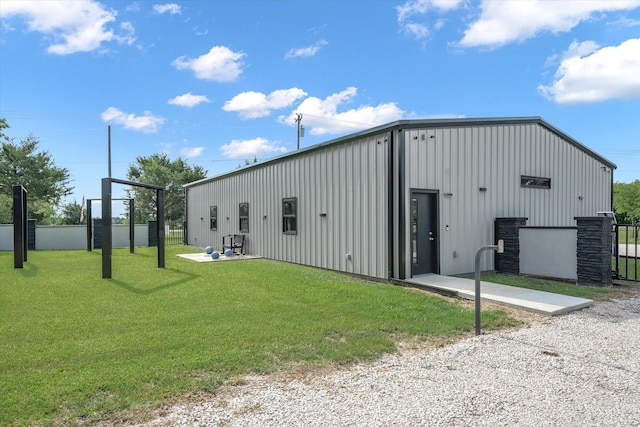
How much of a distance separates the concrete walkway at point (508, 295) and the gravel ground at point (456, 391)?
1.39 meters

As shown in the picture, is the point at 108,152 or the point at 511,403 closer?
the point at 511,403

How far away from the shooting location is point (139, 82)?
1762 cm

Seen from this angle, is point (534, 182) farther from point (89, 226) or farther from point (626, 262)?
point (89, 226)

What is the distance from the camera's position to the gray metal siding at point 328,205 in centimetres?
803

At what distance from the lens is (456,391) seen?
2.92 m

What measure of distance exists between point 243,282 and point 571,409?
19.7ft

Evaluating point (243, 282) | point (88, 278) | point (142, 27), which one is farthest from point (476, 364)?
point (142, 27)

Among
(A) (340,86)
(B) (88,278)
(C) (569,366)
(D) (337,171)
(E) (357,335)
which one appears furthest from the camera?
(A) (340,86)

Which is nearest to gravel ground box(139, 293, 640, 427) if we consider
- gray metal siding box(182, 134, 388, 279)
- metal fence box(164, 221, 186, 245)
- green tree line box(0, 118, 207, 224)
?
gray metal siding box(182, 134, 388, 279)

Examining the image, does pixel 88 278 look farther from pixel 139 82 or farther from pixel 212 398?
pixel 139 82

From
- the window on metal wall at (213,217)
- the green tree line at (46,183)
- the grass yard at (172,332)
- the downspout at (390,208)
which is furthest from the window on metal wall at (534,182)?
the green tree line at (46,183)

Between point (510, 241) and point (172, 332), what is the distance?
7595mm

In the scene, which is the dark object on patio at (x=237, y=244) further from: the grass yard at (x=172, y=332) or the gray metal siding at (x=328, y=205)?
the grass yard at (x=172, y=332)

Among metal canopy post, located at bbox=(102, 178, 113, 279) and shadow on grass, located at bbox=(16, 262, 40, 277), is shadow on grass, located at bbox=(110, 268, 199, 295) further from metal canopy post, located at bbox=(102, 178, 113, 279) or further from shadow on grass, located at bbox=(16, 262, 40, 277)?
shadow on grass, located at bbox=(16, 262, 40, 277)
